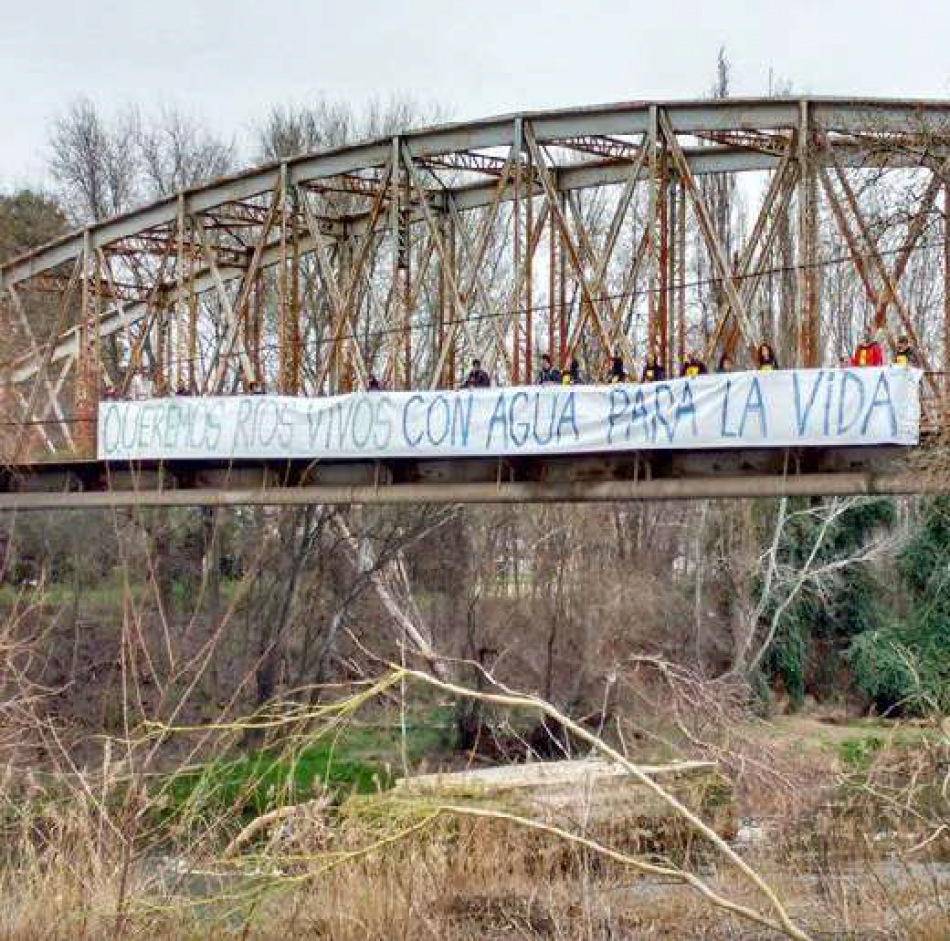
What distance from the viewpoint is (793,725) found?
112 feet

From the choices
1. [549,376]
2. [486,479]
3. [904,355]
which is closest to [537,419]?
[486,479]

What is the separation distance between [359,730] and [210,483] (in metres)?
7.06

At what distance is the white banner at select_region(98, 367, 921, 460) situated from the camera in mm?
20438

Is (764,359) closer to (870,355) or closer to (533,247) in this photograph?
(870,355)

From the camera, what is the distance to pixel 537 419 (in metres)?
23.2

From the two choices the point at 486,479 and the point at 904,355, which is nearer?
the point at 904,355

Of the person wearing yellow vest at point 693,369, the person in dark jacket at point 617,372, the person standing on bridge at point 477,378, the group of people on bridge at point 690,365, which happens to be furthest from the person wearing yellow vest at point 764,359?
the person standing on bridge at point 477,378

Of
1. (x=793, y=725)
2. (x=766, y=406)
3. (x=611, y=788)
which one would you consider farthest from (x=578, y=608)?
(x=611, y=788)

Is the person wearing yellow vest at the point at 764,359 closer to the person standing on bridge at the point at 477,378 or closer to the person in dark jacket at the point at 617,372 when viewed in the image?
the person in dark jacket at the point at 617,372

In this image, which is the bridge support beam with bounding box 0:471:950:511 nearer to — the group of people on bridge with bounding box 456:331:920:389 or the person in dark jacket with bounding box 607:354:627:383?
the group of people on bridge with bounding box 456:331:920:389

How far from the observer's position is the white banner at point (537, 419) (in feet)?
67.1

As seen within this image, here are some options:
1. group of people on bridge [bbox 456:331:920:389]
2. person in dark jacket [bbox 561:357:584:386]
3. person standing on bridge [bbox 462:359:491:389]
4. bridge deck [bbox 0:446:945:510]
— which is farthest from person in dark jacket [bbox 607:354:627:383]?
person standing on bridge [bbox 462:359:491:389]

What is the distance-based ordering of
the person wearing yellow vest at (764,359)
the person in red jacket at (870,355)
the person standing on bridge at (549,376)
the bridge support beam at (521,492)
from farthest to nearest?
the person standing on bridge at (549,376) → the person wearing yellow vest at (764,359) → the person in red jacket at (870,355) → the bridge support beam at (521,492)

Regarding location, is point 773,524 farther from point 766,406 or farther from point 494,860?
point 494,860
